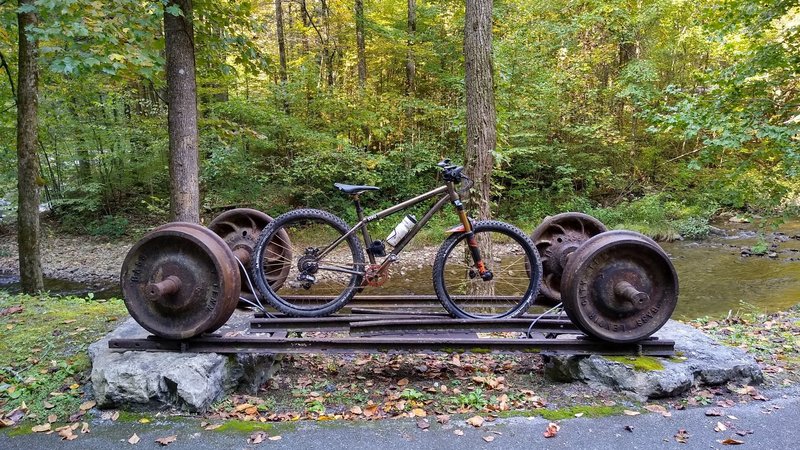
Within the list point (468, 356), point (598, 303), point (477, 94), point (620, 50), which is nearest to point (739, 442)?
point (598, 303)

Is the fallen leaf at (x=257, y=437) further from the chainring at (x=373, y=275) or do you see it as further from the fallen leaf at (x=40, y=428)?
the chainring at (x=373, y=275)

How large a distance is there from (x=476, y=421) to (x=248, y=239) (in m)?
2.95

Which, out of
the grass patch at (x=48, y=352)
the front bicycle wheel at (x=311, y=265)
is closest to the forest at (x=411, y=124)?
the grass patch at (x=48, y=352)

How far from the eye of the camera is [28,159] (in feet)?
25.1

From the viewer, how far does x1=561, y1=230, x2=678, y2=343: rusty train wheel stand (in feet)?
11.4

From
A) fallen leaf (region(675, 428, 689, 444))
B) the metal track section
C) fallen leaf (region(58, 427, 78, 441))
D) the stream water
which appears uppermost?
the metal track section

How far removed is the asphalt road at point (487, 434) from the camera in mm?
2889

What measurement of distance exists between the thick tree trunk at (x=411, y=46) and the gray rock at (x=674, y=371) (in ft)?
46.1

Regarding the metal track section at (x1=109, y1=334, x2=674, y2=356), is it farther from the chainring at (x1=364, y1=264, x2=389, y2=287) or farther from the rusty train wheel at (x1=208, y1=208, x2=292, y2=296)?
the rusty train wheel at (x1=208, y1=208, x2=292, y2=296)

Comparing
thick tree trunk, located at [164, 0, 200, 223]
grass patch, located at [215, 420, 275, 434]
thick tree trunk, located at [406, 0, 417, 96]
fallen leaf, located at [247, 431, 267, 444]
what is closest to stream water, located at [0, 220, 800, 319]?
thick tree trunk, located at [164, 0, 200, 223]

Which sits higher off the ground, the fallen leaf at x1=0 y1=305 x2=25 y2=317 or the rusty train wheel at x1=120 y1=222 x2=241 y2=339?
the rusty train wheel at x1=120 y1=222 x2=241 y2=339

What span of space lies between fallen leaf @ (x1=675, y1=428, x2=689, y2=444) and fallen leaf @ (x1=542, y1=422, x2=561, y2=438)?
67 cm

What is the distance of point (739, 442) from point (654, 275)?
1197 millimetres

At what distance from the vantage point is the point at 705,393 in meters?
3.41
